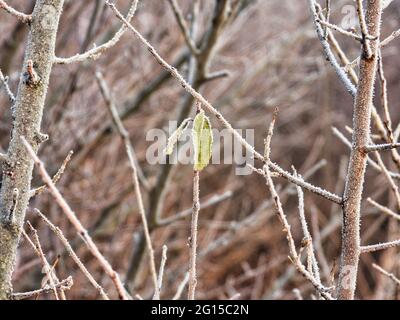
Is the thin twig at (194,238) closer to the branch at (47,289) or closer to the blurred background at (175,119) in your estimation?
the branch at (47,289)

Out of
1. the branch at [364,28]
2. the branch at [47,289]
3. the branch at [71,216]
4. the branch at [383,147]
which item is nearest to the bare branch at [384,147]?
the branch at [383,147]

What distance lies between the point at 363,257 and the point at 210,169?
2119 millimetres

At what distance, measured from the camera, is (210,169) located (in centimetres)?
700

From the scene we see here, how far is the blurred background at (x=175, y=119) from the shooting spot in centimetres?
341

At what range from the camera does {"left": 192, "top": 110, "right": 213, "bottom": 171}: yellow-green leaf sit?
1358 millimetres

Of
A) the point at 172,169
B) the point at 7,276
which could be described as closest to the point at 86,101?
the point at 172,169

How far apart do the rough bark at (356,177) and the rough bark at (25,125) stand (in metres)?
0.77

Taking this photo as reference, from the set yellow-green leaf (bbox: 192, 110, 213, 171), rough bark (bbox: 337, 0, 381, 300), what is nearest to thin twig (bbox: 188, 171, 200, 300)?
yellow-green leaf (bbox: 192, 110, 213, 171)

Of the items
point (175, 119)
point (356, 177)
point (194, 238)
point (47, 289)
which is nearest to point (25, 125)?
point (47, 289)

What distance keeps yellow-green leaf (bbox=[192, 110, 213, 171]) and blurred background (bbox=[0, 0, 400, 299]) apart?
441 millimetres

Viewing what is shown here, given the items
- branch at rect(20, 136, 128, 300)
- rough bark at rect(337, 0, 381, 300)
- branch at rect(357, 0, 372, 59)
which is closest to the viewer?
branch at rect(20, 136, 128, 300)

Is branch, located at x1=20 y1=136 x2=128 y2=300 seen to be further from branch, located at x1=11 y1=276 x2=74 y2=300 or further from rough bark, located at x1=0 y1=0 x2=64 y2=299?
rough bark, located at x1=0 y1=0 x2=64 y2=299
